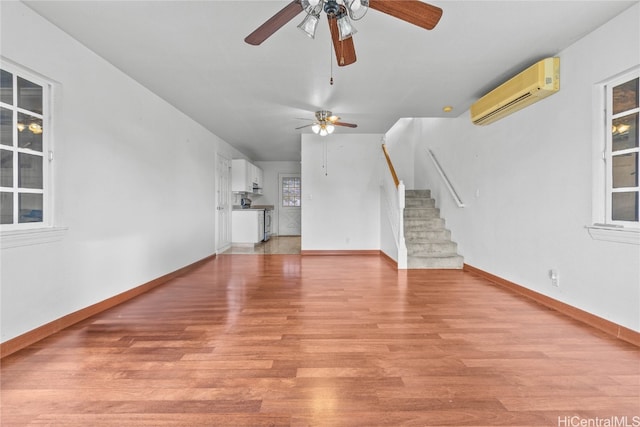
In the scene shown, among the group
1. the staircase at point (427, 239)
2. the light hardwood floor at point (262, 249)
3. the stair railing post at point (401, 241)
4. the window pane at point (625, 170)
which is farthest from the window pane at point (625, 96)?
the light hardwood floor at point (262, 249)

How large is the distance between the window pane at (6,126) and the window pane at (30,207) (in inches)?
15.8

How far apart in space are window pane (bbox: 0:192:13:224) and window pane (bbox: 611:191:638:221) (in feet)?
15.6

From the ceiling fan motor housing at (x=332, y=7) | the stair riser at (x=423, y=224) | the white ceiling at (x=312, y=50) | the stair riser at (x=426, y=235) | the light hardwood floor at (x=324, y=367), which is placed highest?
the white ceiling at (x=312, y=50)

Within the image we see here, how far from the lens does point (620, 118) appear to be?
222cm

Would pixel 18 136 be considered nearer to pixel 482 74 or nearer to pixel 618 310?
pixel 482 74

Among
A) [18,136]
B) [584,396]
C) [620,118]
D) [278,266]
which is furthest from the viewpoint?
[278,266]

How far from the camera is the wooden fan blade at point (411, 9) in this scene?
1.54 metres

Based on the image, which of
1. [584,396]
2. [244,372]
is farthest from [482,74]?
[244,372]

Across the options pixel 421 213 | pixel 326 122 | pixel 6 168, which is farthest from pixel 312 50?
pixel 421 213

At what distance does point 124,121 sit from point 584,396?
4.48m

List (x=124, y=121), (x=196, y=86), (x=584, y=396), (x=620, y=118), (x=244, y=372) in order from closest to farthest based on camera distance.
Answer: (x=584, y=396) → (x=244, y=372) → (x=620, y=118) → (x=124, y=121) → (x=196, y=86)

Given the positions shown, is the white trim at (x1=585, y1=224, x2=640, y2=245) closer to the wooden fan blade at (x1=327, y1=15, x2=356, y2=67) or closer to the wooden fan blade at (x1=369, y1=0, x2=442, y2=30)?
the wooden fan blade at (x1=369, y1=0, x2=442, y2=30)

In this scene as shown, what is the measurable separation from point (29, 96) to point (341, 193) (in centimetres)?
466

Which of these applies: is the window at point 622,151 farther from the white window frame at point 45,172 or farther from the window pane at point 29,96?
the window pane at point 29,96
